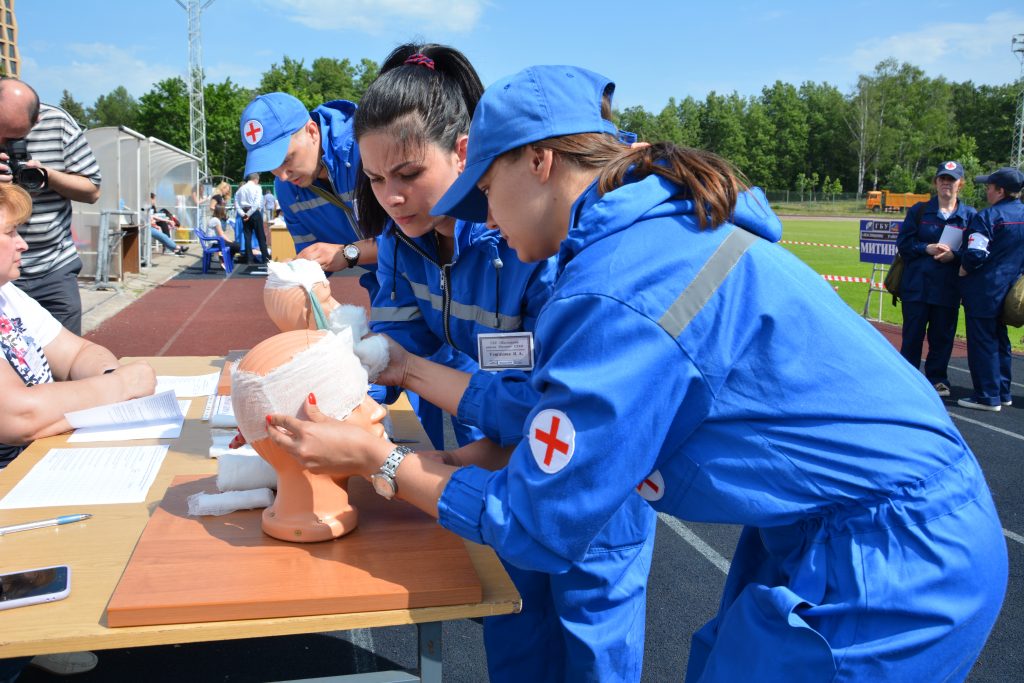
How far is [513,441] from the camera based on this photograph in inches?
69.9

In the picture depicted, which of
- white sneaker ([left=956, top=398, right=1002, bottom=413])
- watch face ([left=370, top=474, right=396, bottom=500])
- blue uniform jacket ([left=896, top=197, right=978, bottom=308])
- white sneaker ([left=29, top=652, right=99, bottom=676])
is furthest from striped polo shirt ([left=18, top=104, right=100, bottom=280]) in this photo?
white sneaker ([left=956, top=398, right=1002, bottom=413])

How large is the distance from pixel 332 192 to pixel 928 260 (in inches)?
215

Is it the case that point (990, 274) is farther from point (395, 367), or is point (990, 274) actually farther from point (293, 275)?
point (293, 275)

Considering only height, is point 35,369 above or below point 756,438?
below

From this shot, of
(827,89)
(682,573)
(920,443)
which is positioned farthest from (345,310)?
(827,89)

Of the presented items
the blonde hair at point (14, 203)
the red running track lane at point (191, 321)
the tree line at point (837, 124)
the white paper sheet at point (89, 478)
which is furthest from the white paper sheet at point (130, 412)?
the tree line at point (837, 124)

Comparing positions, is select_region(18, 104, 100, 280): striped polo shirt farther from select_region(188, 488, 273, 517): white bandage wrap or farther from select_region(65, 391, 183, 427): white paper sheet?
select_region(188, 488, 273, 517): white bandage wrap

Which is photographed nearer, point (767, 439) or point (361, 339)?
point (767, 439)

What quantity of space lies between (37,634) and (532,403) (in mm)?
966

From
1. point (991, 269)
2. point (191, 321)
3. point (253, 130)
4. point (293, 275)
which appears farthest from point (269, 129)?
point (191, 321)

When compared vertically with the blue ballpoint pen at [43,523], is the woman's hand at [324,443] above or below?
above

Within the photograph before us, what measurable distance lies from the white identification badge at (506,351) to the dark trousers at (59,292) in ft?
8.32

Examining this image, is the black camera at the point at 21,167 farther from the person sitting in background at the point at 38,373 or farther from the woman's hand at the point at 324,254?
the woman's hand at the point at 324,254

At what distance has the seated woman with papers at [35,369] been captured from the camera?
2.16m
